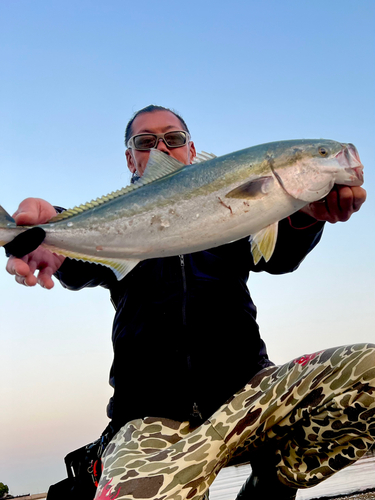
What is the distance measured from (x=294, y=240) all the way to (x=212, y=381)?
135 cm

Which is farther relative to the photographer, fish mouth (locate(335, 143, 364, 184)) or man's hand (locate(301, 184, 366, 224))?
man's hand (locate(301, 184, 366, 224))

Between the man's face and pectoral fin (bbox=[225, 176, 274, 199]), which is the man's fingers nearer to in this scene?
pectoral fin (bbox=[225, 176, 274, 199])

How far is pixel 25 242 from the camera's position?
257 cm

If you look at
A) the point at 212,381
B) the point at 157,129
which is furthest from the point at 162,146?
the point at 212,381

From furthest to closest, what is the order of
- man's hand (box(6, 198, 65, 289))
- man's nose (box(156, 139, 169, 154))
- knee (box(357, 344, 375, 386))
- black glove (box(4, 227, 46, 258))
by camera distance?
man's nose (box(156, 139, 169, 154)) → knee (box(357, 344, 375, 386)) → man's hand (box(6, 198, 65, 289)) → black glove (box(4, 227, 46, 258))

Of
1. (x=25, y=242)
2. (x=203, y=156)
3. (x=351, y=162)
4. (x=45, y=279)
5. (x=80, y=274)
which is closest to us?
(x=25, y=242)

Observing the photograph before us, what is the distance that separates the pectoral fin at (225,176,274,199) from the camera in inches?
102

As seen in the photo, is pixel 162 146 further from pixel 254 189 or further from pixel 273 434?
pixel 273 434

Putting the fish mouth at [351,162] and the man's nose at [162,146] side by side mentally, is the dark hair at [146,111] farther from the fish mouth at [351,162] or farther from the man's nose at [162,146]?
the fish mouth at [351,162]

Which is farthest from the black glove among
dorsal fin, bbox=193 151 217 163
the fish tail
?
dorsal fin, bbox=193 151 217 163

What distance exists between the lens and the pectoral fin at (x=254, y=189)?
259 centimetres

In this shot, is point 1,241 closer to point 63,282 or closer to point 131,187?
point 131,187

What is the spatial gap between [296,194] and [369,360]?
55.5 inches

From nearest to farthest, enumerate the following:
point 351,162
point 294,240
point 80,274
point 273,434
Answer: point 351,162 → point 273,434 → point 294,240 → point 80,274
